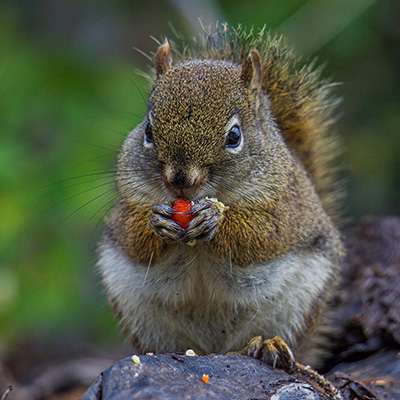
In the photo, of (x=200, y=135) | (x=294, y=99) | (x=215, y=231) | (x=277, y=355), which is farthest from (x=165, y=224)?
(x=294, y=99)

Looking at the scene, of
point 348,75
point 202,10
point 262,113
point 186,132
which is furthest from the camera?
point 348,75

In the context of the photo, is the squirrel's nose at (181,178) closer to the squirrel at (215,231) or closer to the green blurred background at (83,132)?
the squirrel at (215,231)

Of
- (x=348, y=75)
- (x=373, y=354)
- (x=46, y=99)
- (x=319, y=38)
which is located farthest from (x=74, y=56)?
(x=373, y=354)

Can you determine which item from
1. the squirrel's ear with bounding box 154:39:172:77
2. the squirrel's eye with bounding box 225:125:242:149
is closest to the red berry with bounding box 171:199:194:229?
the squirrel's eye with bounding box 225:125:242:149

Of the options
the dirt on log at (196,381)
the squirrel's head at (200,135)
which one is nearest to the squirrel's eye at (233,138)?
the squirrel's head at (200,135)

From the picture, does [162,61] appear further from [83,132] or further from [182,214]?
[83,132]

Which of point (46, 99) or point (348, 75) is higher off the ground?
point (46, 99)

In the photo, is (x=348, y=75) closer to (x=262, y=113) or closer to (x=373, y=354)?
(x=262, y=113)

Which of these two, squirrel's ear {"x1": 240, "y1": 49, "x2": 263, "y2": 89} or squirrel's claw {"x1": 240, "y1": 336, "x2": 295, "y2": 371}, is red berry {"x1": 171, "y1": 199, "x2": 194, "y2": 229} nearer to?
squirrel's claw {"x1": 240, "y1": 336, "x2": 295, "y2": 371}
